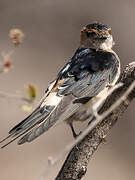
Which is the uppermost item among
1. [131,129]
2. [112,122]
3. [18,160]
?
[112,122]

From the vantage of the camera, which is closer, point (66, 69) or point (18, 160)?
point (66, 69)

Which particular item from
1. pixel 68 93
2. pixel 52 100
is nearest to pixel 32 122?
pixel 52 100

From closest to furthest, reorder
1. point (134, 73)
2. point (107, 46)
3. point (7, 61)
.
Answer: point (7, 61)
point (134, 73)
point (107, 46)

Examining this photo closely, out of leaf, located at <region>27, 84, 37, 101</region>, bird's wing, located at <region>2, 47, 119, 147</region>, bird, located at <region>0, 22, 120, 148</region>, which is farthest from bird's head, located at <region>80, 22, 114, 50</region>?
leaf, located at <region>27, 84, 37, 101</region>

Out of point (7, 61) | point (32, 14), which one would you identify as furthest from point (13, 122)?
point (7, 61)

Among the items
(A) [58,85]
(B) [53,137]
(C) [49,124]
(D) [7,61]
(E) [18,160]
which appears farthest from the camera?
(B) [53,137]

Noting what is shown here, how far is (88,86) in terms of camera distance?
15.5 ft

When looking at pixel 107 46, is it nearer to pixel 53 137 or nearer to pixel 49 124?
pixel 49 124

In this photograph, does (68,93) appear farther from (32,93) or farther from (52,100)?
(32,93)

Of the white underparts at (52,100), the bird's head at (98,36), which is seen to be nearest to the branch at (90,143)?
the white underparts at (52,100)

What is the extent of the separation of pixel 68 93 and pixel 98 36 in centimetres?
92

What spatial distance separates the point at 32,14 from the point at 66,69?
221 inches

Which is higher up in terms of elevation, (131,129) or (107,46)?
(107,46)

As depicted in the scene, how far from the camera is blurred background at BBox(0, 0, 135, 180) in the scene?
26.1 ft
